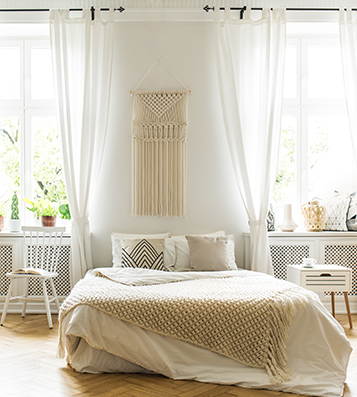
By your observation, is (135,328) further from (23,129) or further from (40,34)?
(40,34)

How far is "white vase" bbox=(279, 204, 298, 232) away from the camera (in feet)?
14.0

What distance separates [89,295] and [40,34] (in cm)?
304

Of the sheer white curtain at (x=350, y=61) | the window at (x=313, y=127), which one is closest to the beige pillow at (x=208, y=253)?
the window at (x=313, y=127)

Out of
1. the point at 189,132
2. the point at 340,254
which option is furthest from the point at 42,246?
the point at 340,254

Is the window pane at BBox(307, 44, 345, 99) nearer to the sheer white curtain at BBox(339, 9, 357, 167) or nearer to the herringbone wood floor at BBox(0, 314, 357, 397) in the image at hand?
the sheer white curtain at BBox(339, 9, 357, 167)

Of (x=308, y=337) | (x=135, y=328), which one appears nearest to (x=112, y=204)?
(x=135, y=328)

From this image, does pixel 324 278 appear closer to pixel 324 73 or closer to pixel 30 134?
pixel 324 73

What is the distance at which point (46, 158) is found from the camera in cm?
457

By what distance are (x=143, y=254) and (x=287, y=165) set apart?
1.89m

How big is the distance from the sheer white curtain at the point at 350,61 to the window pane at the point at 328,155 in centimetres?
39

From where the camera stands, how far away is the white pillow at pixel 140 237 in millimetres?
3873

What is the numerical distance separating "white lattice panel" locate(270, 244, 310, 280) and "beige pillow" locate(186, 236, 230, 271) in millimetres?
717

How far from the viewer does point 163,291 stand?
287 centimetres

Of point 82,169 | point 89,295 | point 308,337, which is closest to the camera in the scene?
point 308,337
